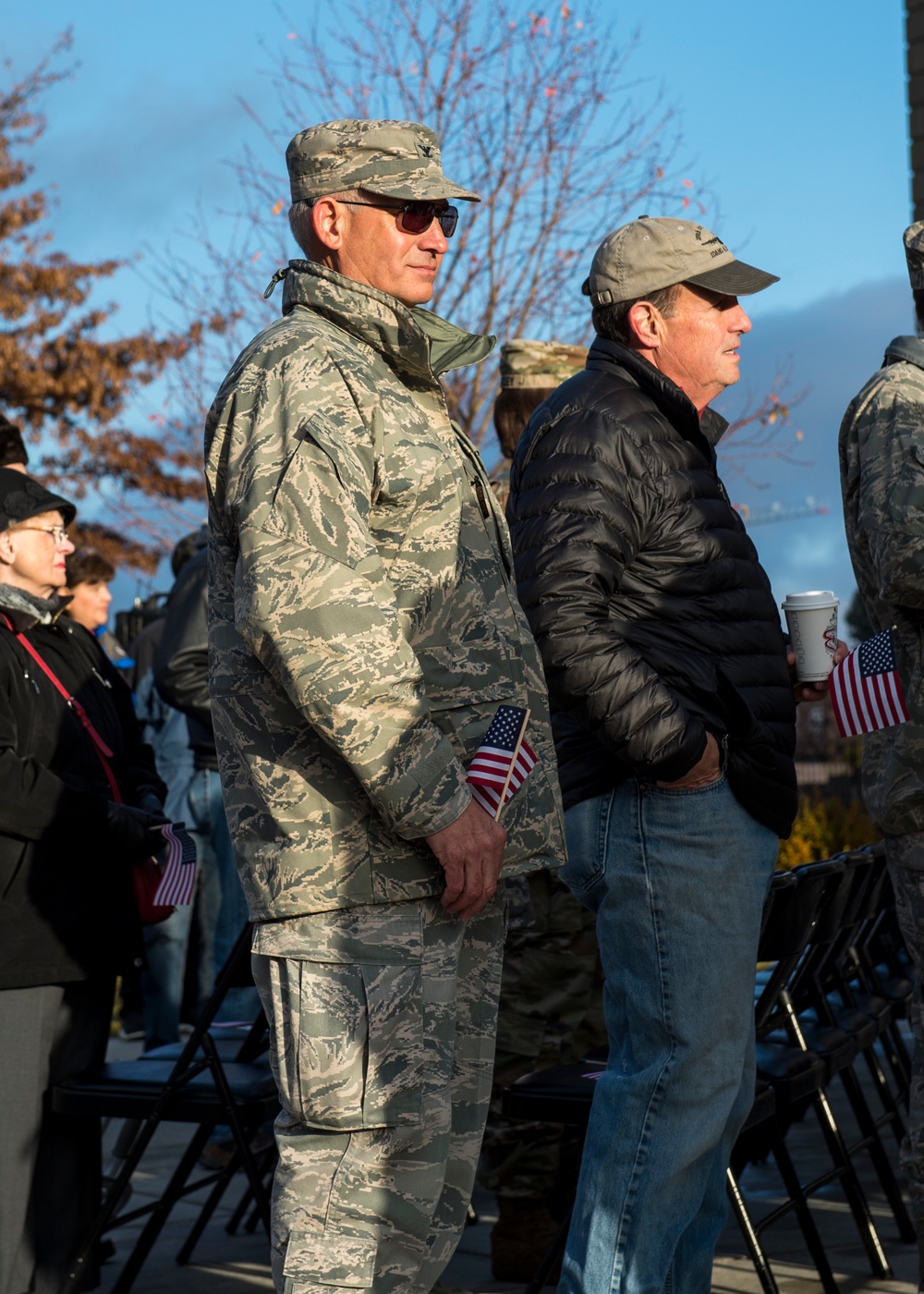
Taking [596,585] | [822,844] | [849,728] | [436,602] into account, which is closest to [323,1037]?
[436,602]

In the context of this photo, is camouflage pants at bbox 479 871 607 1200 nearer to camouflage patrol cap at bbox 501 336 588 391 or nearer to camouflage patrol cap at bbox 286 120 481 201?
camouflage patrol cap at bbox 501 336 588 391

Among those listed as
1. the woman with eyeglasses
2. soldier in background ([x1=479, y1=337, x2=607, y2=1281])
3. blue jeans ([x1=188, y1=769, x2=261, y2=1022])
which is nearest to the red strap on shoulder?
the woman with eyeglasses

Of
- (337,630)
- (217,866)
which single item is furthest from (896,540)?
(217,866)

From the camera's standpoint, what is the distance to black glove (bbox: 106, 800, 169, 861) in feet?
12.7

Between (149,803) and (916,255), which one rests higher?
(916,255)

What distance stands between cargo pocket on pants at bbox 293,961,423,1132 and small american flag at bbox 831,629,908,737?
110cm

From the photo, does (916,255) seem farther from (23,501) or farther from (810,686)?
(23,501)

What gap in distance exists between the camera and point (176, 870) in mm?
3936

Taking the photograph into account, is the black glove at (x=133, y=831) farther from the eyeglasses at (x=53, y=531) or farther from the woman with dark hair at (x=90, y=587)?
the woman with dark hair at (x=90, y=587)

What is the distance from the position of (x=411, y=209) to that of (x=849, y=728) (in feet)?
4.22

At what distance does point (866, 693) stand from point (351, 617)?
118 centimetres

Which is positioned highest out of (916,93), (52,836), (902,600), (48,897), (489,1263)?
(916,93)

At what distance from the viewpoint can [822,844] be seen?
10758mm

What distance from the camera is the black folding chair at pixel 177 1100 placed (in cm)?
366
